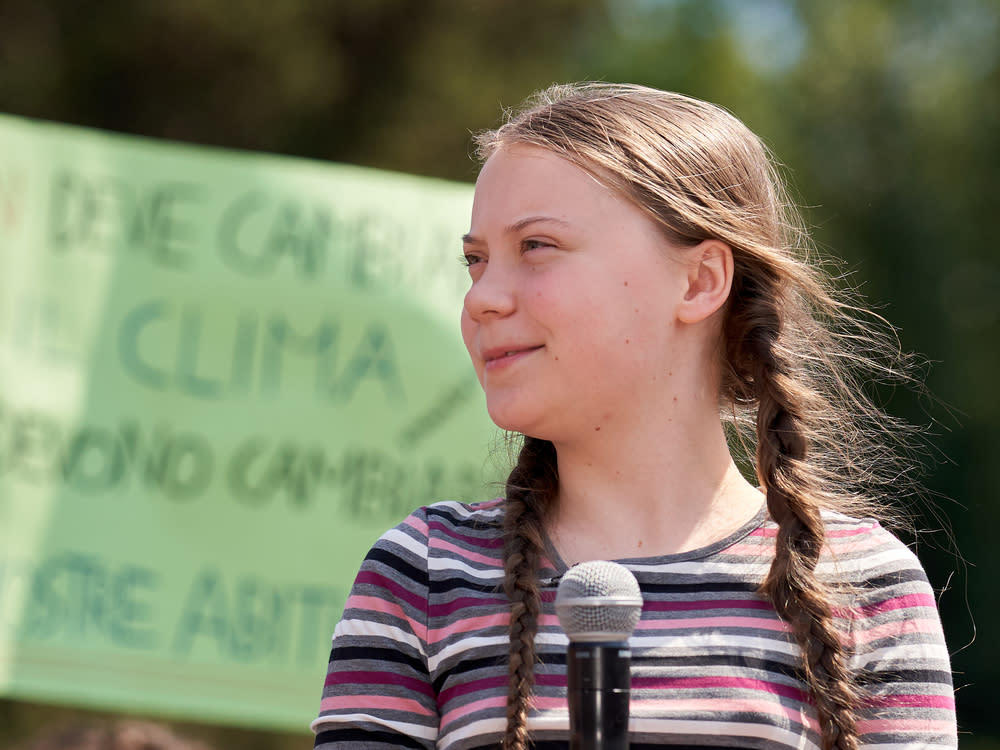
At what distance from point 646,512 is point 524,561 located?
195mm

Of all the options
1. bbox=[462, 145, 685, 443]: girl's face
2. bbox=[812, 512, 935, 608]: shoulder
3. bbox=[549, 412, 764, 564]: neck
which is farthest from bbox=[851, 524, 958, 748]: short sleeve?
bbox=[462, 145, 685, 443]: girl's face

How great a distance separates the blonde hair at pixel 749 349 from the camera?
71.2 inches

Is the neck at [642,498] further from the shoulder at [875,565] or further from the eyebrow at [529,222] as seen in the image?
the eyebrow at [529,222]

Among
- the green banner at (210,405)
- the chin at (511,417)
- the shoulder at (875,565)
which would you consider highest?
the green banner at (210,405)

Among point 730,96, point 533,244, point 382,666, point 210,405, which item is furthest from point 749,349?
point 730,96

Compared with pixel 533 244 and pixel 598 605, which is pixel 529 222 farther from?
pixel 598 605

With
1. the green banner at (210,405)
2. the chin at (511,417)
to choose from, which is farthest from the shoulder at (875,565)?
the green banner at (210,405)

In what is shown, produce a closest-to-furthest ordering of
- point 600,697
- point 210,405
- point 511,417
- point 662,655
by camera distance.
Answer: point 600,697 → point 662,655 → point 511,417 → point 210,405

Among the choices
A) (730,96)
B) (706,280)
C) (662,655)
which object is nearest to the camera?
(662,655)

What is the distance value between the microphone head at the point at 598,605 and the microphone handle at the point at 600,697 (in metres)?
0.02

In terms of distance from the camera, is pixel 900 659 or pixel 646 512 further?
pixel 646 512

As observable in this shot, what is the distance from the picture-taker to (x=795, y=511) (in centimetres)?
193

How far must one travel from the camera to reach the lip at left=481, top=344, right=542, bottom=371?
1.90 meters

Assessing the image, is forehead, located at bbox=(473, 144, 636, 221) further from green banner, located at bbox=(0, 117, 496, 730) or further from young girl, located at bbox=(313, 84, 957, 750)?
green banner, located at bbox=(0, 117, 496, 730)
